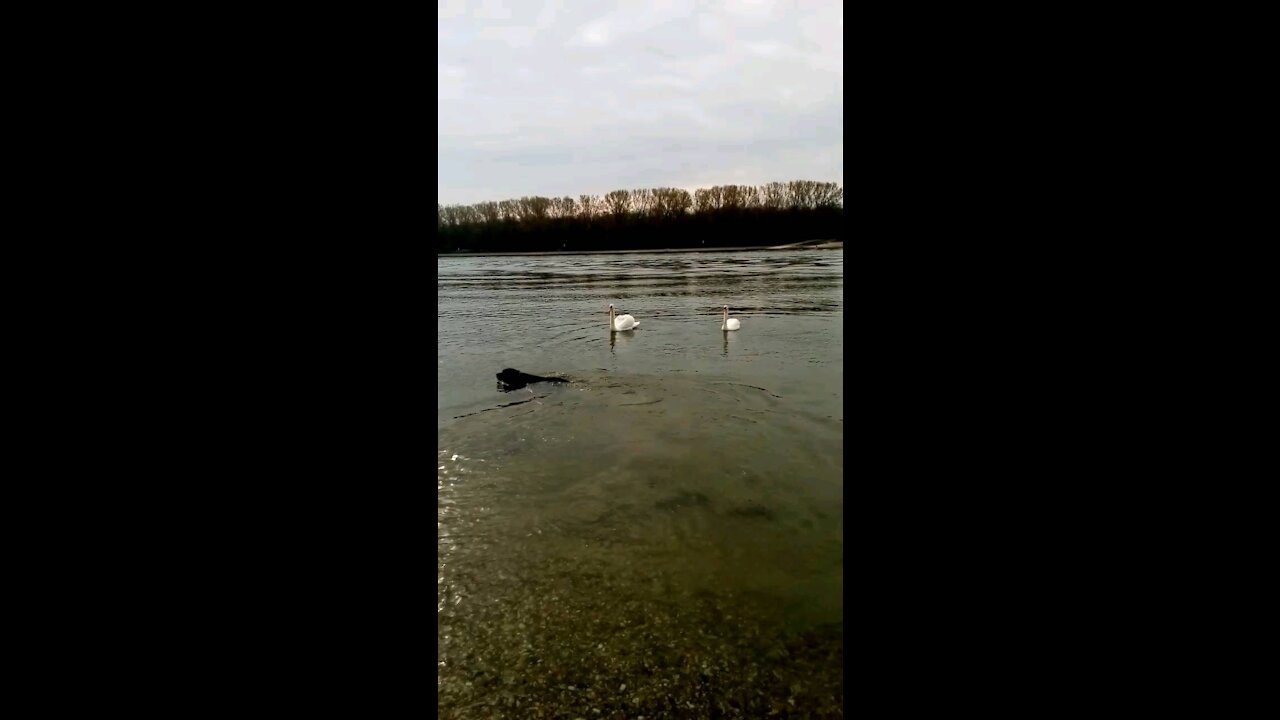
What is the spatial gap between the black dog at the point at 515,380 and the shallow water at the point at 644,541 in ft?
0.71

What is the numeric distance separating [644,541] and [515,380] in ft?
18.2

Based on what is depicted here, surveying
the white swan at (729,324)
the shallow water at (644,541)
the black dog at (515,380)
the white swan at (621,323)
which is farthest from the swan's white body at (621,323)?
the black dog at (515,380)

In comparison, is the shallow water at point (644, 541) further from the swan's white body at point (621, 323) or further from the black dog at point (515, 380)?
the swan's white body at point (621, 323)

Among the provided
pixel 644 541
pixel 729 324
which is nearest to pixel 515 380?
pixel 644 541

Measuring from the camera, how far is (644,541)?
436 centimetres

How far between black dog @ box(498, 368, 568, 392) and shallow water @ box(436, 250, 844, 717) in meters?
0.22

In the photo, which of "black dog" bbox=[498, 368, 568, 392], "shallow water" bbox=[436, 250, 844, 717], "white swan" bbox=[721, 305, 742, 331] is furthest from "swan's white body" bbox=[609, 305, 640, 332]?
"black dog" bbox=[498, 368, 568, 392]

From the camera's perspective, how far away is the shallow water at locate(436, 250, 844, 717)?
2904mm

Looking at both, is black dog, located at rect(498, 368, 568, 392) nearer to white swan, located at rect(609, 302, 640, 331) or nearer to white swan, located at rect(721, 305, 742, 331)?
white swan, located at rect(609, 302, 640, 331)

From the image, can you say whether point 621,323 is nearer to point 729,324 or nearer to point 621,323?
point 621,323

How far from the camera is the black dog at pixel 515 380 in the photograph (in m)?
9.37
